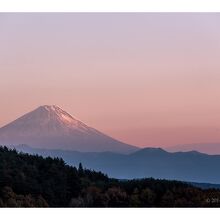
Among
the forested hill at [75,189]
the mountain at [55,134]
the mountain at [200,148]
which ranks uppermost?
the mountain at [55,134]

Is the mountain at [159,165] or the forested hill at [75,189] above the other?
the mountain at [159,165]

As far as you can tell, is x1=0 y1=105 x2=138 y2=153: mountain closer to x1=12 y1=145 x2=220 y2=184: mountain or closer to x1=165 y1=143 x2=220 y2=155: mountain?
x1=12 y1=145 x2=220 y2=184: mountain

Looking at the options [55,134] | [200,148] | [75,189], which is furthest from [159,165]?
[55,134]

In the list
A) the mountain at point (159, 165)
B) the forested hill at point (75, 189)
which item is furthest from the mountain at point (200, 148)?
the forested hill at point (75, 189)

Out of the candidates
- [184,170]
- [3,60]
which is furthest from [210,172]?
[3,60]

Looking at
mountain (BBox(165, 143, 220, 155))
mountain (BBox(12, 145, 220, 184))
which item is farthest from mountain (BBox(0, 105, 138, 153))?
mountain (BBox(165, 143, 220, 155))

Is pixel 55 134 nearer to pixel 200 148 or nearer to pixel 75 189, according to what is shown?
pixel 75 189

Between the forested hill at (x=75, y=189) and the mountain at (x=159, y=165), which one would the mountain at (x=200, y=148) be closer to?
the mountain at (x=159, y=165)
